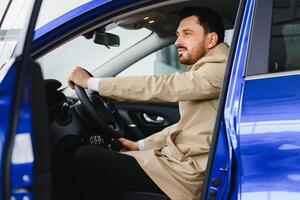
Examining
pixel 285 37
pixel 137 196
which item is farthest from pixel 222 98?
pixel 137 196

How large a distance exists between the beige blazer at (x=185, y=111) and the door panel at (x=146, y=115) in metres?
1.34

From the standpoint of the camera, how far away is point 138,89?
2137mm

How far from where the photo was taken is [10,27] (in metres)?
1.70

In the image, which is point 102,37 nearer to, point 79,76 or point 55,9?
point 79,76

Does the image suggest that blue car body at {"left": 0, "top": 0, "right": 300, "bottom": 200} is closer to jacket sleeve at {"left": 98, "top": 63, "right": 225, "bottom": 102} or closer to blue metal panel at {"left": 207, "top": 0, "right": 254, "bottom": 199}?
blue metal panel at {"left": 207, "top": 0, "right": 254, "bottom": 199}

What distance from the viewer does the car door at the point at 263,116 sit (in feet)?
5.55

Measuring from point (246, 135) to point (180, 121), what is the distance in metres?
0.54

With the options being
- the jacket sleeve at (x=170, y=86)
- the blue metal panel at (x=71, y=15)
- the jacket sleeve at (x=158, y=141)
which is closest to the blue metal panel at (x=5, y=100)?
the blue metal panel at (x=71, y=15)

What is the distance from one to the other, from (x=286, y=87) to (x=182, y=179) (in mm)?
588

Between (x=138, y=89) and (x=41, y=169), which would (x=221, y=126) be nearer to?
(x=138, y=89)

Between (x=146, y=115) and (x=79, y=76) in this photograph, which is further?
(x=146, y=115)

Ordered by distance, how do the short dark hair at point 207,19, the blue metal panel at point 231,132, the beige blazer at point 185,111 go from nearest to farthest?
1. the blue metal panel at point 231,132
2. the beige blazer at point 185,111
3. the short dark hair at point 207,19

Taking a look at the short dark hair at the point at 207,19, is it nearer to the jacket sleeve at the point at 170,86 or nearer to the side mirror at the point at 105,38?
the jacket sleeve at the point at 170,86

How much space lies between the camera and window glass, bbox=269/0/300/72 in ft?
5.84
